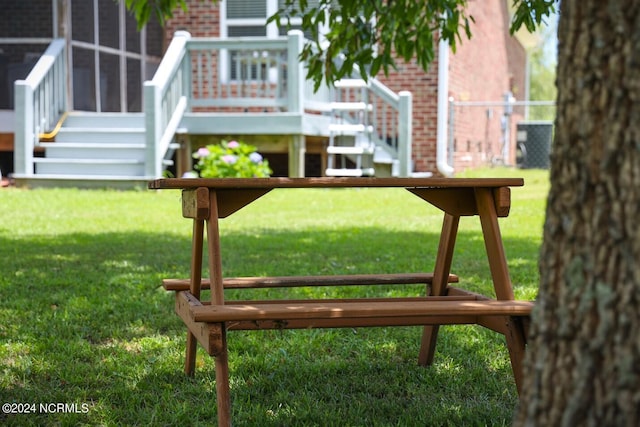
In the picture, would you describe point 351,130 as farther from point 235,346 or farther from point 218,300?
point 218,300

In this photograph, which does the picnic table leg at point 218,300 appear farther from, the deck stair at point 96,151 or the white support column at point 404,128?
the white support column at point 404,128

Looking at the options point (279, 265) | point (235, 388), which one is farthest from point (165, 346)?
point (279, 265)

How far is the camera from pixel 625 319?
170cm

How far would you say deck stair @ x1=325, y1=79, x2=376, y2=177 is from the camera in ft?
45.9

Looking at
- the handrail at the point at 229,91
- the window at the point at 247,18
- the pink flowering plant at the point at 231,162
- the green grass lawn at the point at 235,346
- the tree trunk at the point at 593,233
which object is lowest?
the green grass lawn at the point at 235,346

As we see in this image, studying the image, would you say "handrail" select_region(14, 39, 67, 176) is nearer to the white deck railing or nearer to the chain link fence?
the white deck railing

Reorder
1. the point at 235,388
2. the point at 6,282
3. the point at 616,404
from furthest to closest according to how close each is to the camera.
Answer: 1. the point at 6,282
2. the point at 235,388
3. the point at 616,404

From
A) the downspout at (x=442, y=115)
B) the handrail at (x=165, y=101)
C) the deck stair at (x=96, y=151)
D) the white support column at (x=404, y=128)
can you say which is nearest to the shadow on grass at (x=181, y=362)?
the handrail at (x=165, y=101)

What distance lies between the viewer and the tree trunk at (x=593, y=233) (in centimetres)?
170

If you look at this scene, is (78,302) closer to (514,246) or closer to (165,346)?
(165,346)

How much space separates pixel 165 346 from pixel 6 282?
6.64ft

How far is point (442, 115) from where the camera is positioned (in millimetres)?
15797

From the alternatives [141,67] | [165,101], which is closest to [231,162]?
[165,101]

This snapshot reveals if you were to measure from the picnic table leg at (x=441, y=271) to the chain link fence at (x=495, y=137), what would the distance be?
12.3 metres
